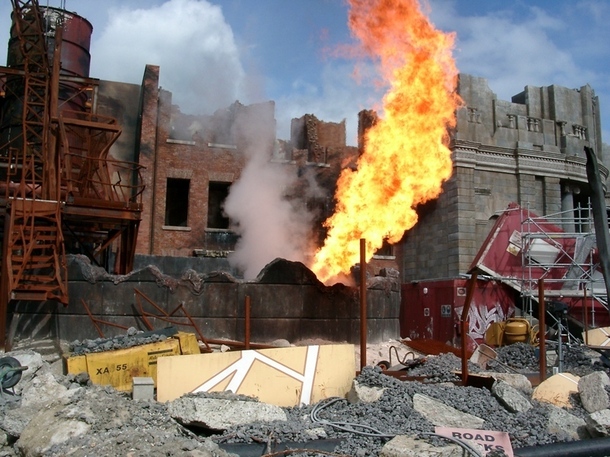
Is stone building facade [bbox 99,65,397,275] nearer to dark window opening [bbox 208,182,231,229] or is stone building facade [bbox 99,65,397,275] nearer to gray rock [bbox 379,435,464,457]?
dark window opening [bbox 208,182,231,229]

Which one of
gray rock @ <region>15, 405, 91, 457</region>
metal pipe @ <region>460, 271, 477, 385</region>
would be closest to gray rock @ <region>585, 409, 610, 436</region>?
metal pipe @ <region>460, 271, 477, 385</region>

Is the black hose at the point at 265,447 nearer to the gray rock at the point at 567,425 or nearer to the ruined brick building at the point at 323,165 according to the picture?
the gray rock at the point at 567,425

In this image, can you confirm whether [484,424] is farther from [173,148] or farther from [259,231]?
[173,148]

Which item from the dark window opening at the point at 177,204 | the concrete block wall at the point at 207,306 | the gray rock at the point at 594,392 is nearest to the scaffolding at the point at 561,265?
the concrete block wall at the point at 207,306

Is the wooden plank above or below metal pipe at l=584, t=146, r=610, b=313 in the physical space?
below

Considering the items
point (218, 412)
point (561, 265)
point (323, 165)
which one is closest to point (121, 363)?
point (218, 412)

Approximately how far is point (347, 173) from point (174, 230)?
26.0 ft

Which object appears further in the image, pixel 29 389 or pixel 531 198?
pixel 531 198

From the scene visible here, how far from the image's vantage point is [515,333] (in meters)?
16.7

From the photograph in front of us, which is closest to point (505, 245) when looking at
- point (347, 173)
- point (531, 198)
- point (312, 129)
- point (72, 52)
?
point (531, 198)

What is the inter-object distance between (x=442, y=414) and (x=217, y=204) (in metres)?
21.2

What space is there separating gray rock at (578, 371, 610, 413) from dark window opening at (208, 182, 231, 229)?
20130mm

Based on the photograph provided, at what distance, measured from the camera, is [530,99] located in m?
27.1

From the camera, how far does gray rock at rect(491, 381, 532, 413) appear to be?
24.5 ft
